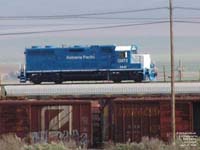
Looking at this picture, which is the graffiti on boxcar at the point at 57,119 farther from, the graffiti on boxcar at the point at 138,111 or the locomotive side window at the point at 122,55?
the locomotive side window at the point at 122,55

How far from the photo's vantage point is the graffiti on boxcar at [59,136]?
40.6 metres

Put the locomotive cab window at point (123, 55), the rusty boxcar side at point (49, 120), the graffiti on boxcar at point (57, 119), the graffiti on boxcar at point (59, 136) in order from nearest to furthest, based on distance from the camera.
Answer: the graffiti on boxcar at point (59, 136) → the rusty boxcar side at point (49, 120) → the graffiti on boxcar at point (57, 119) → the locomotive cab window at point (123, 55)

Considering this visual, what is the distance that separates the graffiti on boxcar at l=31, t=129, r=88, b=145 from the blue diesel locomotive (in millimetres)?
15752

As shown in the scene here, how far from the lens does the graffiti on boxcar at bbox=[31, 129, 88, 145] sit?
40.6 meters

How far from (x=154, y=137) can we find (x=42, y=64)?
19.3m

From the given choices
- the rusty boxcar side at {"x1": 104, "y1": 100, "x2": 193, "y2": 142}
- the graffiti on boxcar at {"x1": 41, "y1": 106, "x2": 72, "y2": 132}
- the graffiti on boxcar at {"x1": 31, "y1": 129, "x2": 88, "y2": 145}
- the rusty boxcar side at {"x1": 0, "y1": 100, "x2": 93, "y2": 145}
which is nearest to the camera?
the graffiti on boxcar at {"x1": 31, "y1": 129, "x2": 88, "y2": 145}

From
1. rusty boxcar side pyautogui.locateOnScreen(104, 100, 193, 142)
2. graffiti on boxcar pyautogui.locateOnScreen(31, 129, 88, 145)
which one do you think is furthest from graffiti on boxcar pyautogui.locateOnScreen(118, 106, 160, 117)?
graffiti on boxcar pyautogui.locateOnScreen(31, 129, 88, 145)

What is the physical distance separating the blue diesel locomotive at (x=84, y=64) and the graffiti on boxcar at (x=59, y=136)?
1575cm

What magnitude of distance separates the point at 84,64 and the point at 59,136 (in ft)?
58.4

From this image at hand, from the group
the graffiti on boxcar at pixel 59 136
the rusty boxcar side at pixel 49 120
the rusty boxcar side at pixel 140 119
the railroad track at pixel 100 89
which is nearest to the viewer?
the graffiti on boxcar at pixel 59 136

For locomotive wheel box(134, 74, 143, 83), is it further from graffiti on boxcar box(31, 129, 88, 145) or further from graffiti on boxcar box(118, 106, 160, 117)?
graffiti on boxcar box(31, 129, 88, 145)

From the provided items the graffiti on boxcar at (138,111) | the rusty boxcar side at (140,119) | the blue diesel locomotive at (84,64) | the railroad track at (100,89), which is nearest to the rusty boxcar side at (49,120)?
the rusty boxcar side at (140,119)

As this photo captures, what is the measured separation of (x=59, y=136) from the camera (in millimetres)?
40969

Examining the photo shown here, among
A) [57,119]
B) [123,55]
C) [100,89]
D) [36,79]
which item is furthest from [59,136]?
[123,55]
